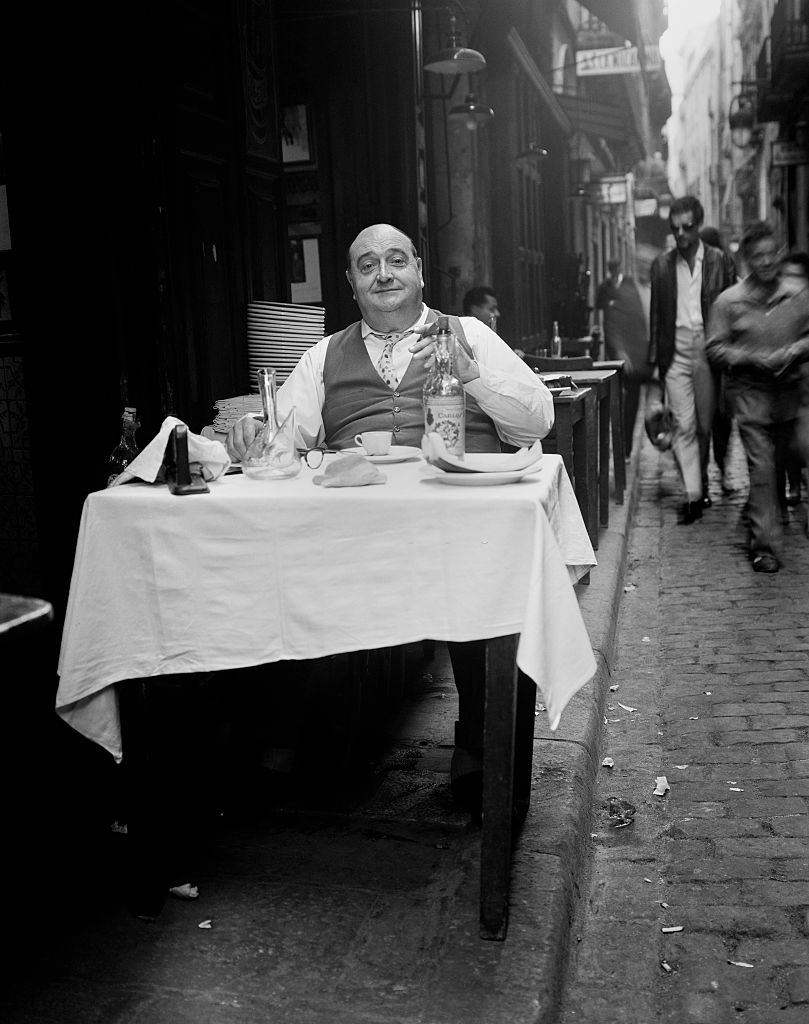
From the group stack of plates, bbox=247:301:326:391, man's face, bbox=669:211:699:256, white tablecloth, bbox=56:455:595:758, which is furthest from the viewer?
man's face, bbox=669:211:699:256

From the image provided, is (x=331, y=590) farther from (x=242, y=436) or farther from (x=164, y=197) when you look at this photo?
(x=164, y=197)

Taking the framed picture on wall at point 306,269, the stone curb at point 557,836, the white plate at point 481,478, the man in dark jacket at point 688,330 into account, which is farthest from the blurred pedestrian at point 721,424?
the white plate at point 481,478

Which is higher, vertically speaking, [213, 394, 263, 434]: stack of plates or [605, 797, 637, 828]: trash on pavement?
[213, 394, 263, 434]: stack of plates

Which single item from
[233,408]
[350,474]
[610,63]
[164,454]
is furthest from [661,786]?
[610,63]

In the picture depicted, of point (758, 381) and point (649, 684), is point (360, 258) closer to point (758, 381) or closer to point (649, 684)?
point (649, 684)

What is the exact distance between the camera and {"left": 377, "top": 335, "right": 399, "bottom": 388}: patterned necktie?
11.9 ft

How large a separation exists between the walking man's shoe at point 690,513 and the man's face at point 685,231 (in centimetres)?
179

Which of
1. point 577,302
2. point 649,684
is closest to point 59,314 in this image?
point 649,684

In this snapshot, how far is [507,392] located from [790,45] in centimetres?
1605

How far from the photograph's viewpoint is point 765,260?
250 inches

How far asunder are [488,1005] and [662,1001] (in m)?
0.47

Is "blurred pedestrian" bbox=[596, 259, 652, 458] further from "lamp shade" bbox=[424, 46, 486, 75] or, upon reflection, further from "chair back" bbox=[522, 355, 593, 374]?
"lamp shade" bbox=[424, 46, 486, 75]

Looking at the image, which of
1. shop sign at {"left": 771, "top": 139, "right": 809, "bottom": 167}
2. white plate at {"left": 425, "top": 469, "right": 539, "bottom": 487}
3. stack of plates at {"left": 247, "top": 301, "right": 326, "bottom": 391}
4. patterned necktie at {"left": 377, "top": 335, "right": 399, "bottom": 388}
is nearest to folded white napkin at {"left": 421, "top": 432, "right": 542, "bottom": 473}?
white plate at {"left": 425, "top": 469, "right": 539, "bottom": 487}

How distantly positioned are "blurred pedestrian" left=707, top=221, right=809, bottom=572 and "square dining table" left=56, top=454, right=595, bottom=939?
398 cm
